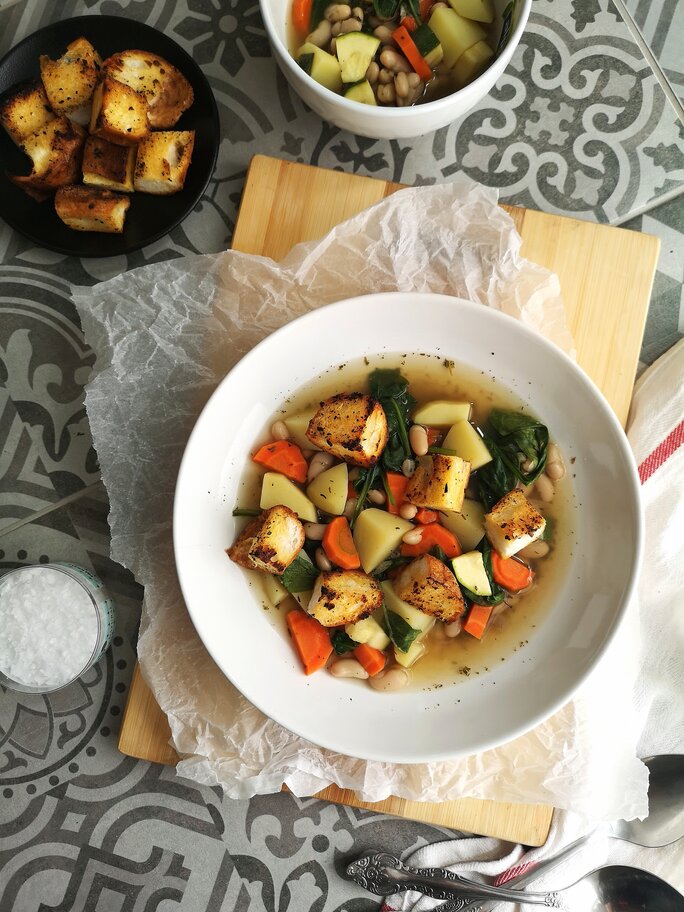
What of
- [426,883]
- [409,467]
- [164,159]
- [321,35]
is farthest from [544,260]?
[426,883]

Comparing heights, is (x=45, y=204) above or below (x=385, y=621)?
above

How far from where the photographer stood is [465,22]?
1585 millimetres

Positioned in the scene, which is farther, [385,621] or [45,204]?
[45,204]

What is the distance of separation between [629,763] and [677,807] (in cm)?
25

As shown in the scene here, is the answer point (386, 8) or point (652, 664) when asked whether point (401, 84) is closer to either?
point (386, 8)

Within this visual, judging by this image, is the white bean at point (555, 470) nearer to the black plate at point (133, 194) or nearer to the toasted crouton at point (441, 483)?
the toasted crouton at point (441, 483)

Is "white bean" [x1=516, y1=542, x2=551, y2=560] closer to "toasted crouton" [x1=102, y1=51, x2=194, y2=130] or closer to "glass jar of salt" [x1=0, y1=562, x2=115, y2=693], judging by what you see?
"glass jar of salt" [x1=0, y1=562, x2=115, y2=693]

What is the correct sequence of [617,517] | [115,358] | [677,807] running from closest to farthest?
[617,517] < [115,358] < [677,807]

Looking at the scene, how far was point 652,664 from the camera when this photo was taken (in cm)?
182

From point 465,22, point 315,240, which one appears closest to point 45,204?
point 315,240

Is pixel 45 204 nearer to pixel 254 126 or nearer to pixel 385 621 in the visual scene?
pixel 254 126

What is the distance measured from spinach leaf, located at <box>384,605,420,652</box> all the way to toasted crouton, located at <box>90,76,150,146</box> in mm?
1232

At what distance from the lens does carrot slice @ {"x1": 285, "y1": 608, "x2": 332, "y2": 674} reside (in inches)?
63.2

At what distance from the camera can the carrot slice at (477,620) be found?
64.4 inches
